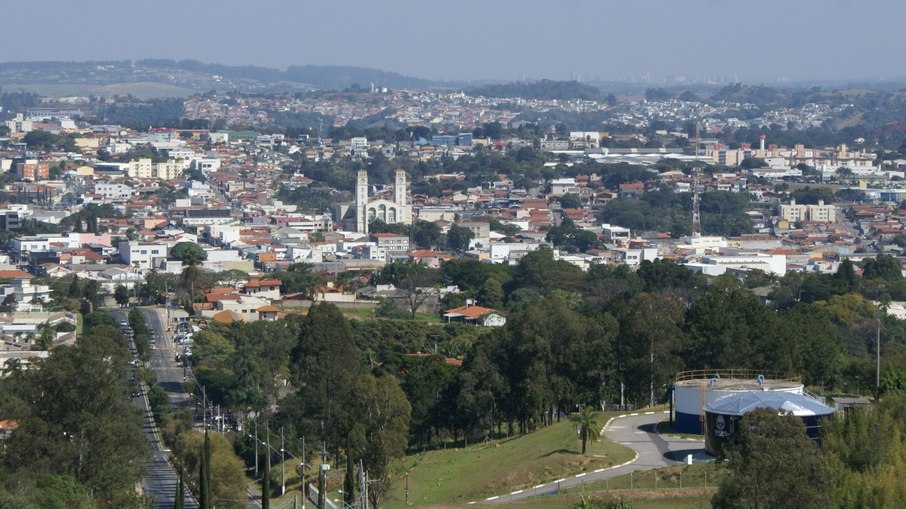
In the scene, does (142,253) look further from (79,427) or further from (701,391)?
(701,391)

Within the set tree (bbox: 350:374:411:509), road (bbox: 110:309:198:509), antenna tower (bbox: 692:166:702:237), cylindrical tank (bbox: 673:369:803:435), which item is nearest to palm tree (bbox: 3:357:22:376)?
road (bbox: 110:309:198:509)

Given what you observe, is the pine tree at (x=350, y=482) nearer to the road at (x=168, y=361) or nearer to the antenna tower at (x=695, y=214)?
the road at (x=168, y=361)

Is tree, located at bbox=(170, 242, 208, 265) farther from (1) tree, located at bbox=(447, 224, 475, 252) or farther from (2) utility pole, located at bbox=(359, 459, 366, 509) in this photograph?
(2) utility pole, located at bbox=(359, 459, 366, 509)

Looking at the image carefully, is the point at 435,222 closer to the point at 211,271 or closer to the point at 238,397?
the point at 211,271

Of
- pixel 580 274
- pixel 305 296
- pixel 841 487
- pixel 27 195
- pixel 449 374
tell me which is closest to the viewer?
pixel 841 487

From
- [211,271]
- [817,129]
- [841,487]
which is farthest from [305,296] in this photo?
[817,129]

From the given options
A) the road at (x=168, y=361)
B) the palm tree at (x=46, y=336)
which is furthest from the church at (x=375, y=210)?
the palm tree at (x=46, y=336)

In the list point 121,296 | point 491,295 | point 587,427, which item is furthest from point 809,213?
point 587,427
